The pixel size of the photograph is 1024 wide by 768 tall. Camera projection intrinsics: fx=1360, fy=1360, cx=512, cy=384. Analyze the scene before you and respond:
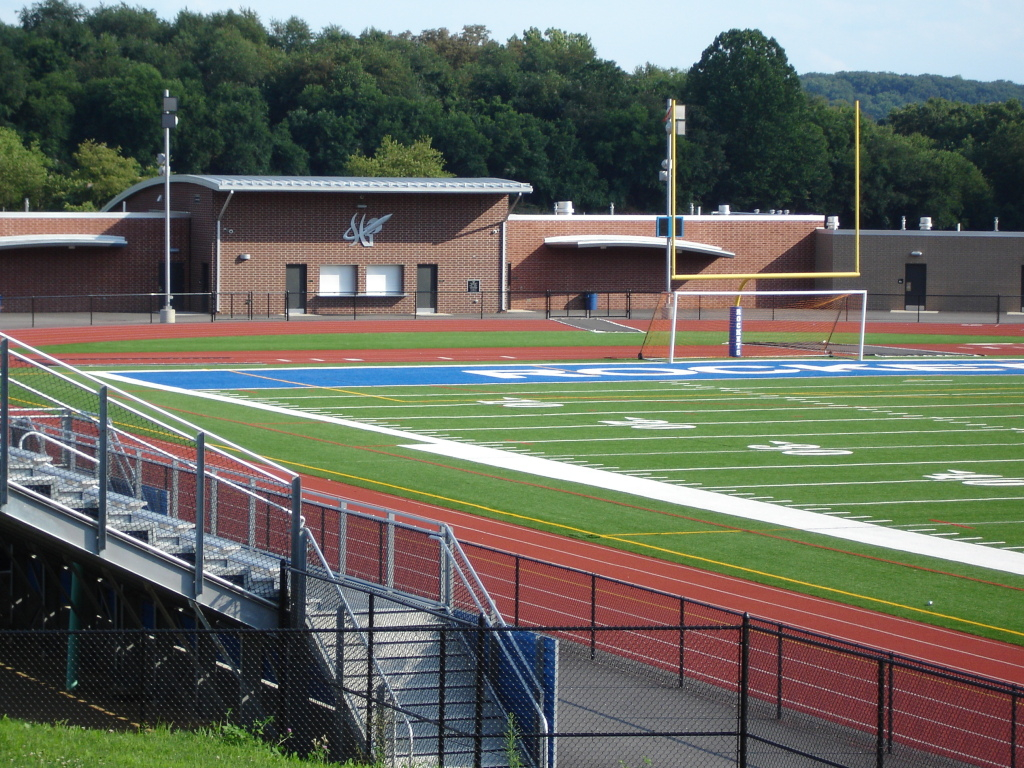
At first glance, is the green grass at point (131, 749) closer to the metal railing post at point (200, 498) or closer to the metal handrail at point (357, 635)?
the metal handrail at point (357, 635)

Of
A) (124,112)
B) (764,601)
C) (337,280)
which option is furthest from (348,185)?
(124,112)

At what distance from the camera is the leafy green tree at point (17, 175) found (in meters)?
86.4

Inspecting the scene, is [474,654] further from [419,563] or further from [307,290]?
[307,290]

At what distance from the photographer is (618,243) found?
6600cm

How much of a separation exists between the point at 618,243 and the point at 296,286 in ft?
51.6

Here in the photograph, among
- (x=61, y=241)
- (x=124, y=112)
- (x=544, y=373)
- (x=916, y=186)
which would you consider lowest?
(x=544, y=373)

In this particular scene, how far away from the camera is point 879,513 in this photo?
20.2 meters

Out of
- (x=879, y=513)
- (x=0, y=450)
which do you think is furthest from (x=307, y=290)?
(x=0, y=450)

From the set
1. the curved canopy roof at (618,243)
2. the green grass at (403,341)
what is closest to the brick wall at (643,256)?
the curved canopy roof at (618,243)

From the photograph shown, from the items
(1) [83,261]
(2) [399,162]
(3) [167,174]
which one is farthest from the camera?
(2) [399,162]

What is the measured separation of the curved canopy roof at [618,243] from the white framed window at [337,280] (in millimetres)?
9960

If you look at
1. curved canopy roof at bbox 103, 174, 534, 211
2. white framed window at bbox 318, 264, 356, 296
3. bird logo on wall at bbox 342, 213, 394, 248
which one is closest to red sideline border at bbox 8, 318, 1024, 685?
curved canopy roof at bbox 103, 174, 534, 211

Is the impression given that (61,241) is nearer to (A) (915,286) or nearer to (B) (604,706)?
(A) (915,286)

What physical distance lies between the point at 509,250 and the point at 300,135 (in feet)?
170
